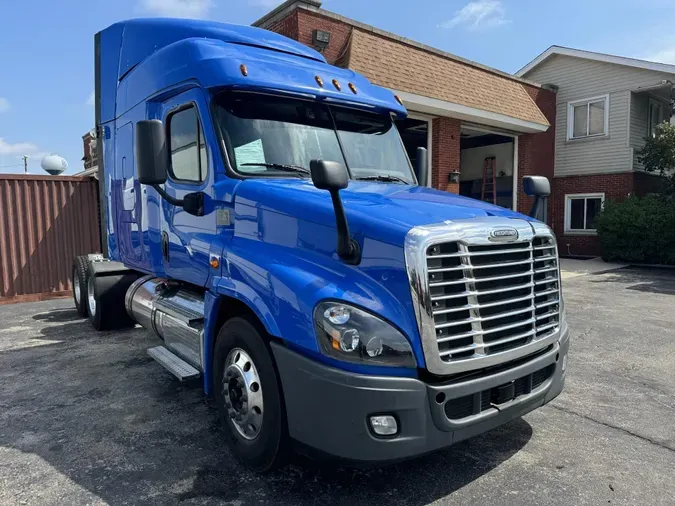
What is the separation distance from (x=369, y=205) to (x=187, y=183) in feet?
5.63

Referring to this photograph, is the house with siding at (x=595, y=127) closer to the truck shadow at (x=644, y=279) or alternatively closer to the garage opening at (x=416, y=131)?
the truck shadow at (x=644, y=279)

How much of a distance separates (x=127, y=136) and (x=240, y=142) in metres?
2.47

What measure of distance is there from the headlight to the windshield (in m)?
1.41

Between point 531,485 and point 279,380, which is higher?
point 279,380

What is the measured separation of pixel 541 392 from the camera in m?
3.09

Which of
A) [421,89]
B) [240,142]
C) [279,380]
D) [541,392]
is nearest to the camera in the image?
[279,380]

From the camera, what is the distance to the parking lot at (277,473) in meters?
2.90

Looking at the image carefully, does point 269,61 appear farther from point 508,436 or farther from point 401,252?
point 508,436

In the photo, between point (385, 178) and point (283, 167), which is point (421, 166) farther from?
point (283, 167)

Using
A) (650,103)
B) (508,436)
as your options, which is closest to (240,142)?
(508,436)

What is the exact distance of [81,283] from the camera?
24.8 ft

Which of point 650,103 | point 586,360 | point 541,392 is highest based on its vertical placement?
point 650,103

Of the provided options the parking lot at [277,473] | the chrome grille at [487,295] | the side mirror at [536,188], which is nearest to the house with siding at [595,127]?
the parking lot at [277,473]

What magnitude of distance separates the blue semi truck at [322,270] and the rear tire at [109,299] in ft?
7.69
